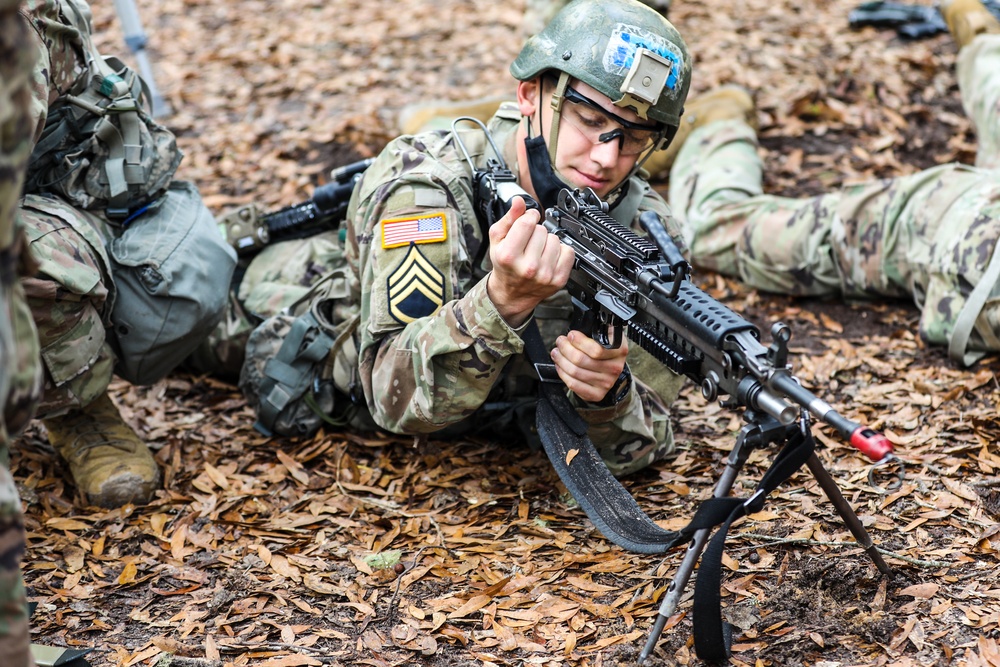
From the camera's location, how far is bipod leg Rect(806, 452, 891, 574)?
2.88 meters

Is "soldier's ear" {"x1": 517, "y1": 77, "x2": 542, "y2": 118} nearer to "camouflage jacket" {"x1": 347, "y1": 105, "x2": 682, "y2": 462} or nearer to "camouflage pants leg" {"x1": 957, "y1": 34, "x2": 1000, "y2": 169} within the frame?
"camouflage jacket" {"x1": 347, "y1": 105, "x2": 682, "y2": 462}

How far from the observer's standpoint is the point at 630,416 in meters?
3.92

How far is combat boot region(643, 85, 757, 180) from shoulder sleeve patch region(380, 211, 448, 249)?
133 inches

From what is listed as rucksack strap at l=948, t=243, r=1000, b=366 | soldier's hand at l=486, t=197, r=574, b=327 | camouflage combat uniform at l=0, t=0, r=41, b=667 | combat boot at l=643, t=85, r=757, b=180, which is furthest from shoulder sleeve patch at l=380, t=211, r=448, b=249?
combat boot at l=643, t=85, r=757, b=180

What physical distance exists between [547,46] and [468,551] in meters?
1.96

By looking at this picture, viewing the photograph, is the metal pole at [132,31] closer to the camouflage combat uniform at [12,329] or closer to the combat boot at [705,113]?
the combat boot at [705,113]

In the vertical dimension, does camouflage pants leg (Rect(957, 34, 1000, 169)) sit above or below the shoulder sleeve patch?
above

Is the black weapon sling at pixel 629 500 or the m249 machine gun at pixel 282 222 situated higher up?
the black weapon sling at pixel 629 500

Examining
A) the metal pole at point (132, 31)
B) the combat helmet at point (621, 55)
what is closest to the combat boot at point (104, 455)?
the combat helmet at point (621, 55)

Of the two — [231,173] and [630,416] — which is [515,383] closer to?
[630,416]

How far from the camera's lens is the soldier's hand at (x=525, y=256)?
3000 mm

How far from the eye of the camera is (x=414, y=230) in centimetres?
369

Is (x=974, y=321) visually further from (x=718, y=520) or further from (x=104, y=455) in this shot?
(x=104, y=455)

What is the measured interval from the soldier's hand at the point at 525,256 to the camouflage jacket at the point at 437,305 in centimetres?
17
